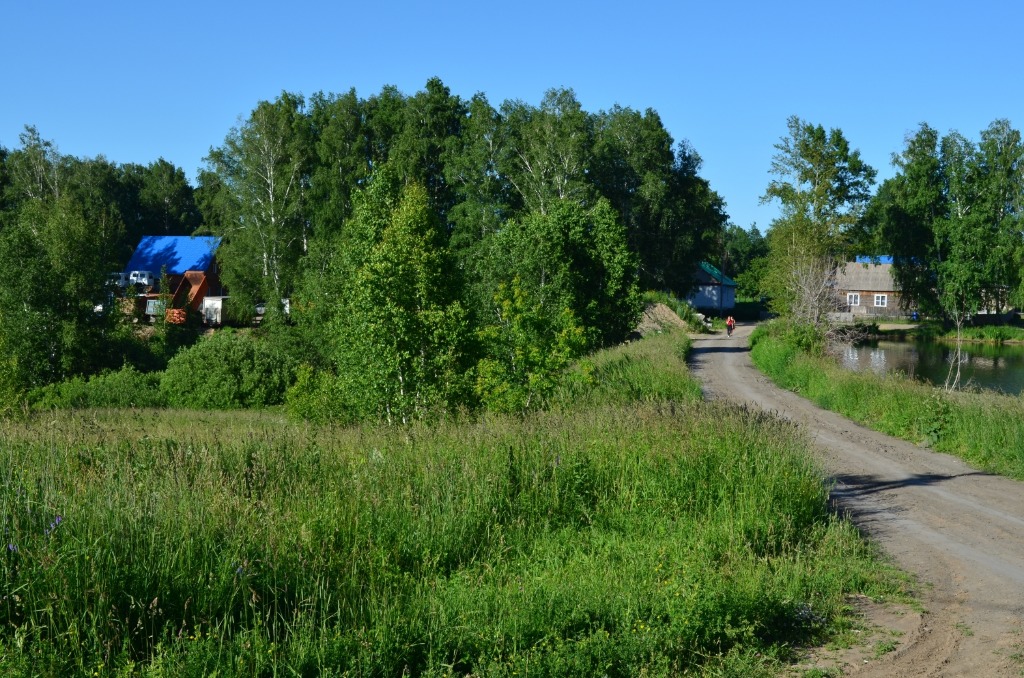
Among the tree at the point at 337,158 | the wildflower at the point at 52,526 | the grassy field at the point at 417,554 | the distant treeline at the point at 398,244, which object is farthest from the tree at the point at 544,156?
the wildflower at the point at 52,526

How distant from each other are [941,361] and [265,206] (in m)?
39.9

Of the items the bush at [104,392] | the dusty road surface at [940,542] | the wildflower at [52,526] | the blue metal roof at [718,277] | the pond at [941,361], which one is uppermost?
the blue metal roof at [718,277]

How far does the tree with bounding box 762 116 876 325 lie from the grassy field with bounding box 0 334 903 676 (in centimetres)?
2719

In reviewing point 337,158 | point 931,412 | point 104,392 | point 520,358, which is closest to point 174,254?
point 337,158

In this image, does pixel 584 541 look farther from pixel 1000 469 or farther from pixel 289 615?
pixel 1000 469

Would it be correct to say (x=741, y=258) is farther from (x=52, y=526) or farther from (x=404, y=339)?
(x=52, y=526)

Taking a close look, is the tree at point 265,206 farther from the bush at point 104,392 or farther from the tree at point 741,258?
the tree at point 741,258

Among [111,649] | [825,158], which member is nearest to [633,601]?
[111,649]

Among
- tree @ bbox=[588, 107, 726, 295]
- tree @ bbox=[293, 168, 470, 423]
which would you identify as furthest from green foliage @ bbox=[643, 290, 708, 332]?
tree @ bbox=[293, 168, 470, 423]

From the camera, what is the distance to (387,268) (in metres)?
17.5

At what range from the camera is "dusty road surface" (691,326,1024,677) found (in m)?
6.64

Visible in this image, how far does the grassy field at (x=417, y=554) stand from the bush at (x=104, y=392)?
28.1 metres

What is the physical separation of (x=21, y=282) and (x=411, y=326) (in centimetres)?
3069

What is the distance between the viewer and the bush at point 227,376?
123 feet
